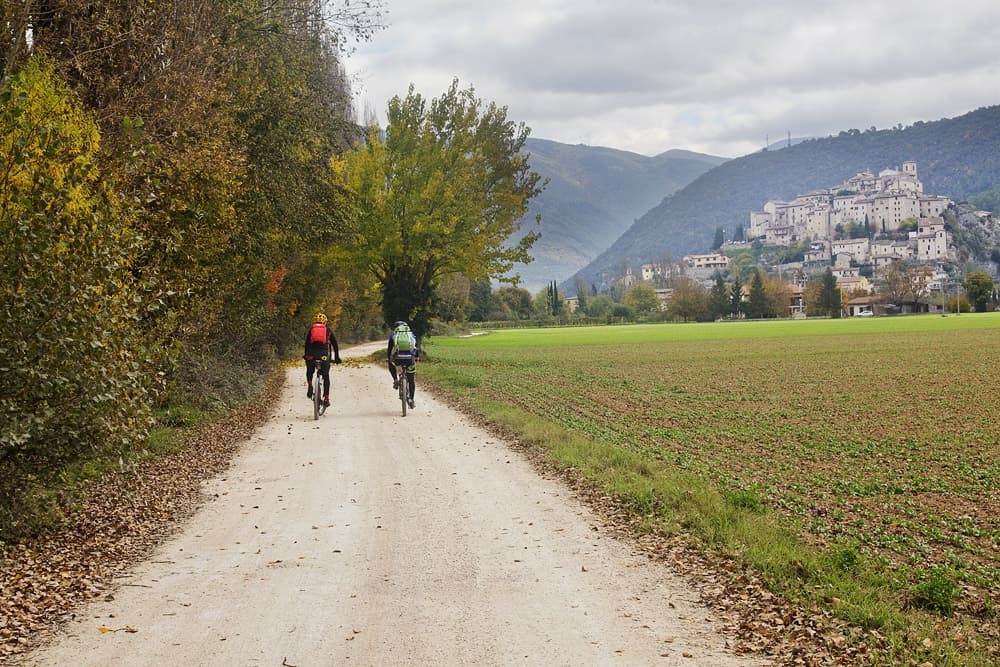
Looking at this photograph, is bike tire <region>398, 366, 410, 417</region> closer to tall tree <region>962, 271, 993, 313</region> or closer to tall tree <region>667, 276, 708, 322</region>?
tall tree <region>667, 276, 708, 322</region>

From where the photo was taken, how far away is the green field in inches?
350

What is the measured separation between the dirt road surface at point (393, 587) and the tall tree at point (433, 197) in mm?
30073

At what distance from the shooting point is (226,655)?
19.6 ft

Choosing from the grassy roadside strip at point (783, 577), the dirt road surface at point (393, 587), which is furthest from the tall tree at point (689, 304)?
the dirt road surface at point (393, 587)

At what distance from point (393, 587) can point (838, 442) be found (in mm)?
12314

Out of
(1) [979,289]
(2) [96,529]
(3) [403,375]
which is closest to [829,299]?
(1) [979,289]

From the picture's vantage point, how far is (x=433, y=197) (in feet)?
138

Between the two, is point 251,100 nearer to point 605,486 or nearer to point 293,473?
point 293,473

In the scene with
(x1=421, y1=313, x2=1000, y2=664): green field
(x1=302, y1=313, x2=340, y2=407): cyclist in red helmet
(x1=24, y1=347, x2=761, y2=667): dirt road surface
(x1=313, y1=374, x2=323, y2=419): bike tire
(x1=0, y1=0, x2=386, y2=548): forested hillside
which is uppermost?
(x1=0, y1=0, x2=386, y2=548): forested hillside

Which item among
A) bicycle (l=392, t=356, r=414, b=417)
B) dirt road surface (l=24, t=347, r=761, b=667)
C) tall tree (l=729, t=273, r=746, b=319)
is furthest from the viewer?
tall tree (l=729, t=273, r=746, b=319)

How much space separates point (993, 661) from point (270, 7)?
18.4 meters

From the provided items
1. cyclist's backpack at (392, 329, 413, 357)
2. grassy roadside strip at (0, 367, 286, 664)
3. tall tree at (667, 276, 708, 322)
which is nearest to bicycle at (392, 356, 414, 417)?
cyclist's backpack at (392, 329, 413, 357)

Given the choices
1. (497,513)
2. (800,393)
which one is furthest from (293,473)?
(800,393)

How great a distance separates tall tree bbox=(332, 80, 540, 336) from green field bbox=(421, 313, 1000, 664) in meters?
5.30
